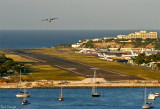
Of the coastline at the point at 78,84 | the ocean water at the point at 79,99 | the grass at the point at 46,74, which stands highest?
the grass at the point at 46,74

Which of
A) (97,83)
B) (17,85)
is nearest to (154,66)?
(97,83)

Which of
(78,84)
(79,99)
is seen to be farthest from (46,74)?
(79,99)

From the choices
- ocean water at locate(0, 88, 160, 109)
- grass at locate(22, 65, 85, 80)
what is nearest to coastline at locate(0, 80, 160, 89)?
ocean water at locate(0, 88, 160, 109)

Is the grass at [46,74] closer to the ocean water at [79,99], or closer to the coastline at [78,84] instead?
the coastline at [78,84]

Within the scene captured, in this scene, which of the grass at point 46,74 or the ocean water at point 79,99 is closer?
the ocean water at point 79,99

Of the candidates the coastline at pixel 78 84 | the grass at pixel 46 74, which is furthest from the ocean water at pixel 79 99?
the grass at pixel 46 74

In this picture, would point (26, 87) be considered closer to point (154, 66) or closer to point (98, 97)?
point (98, 97)
